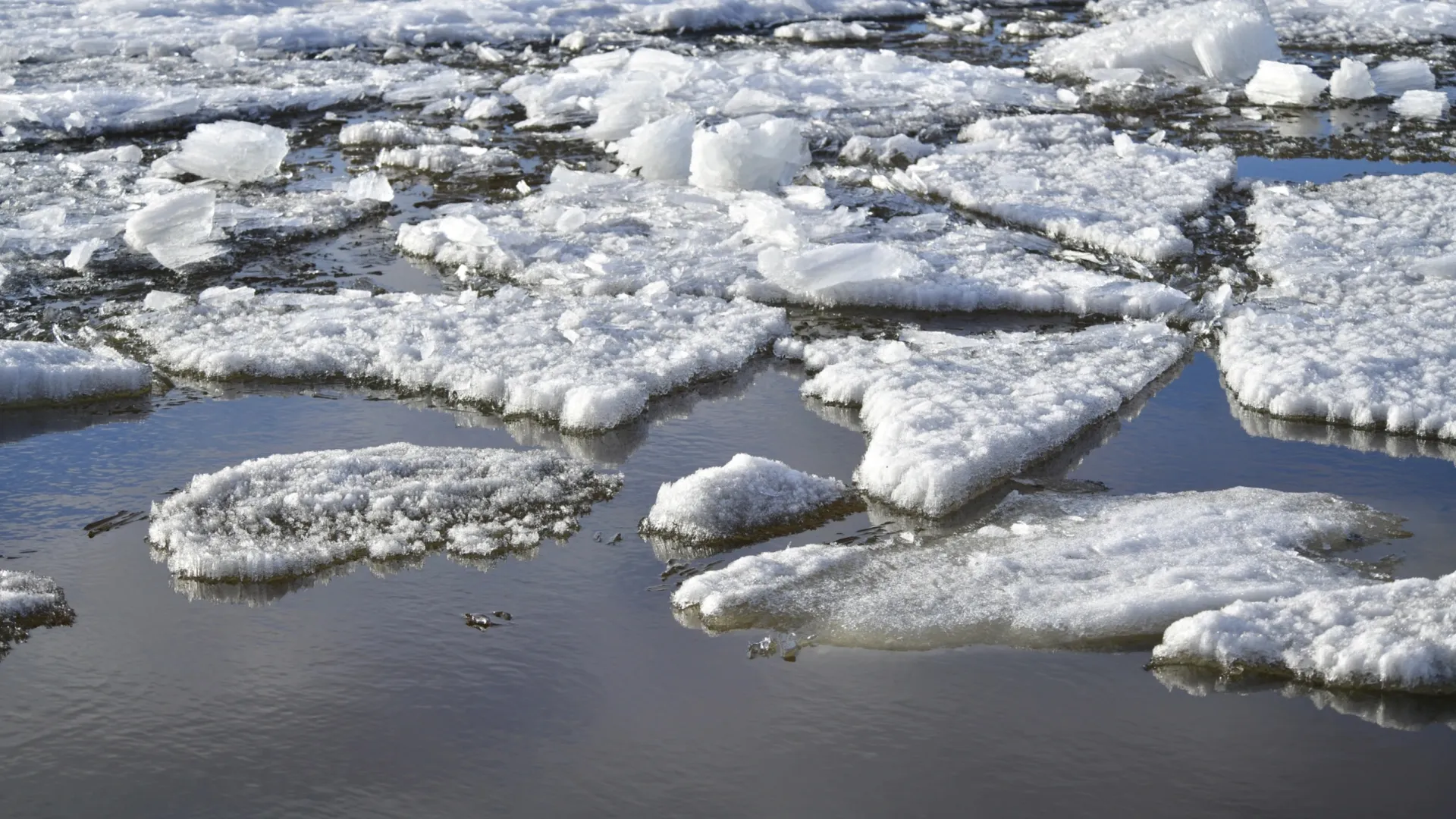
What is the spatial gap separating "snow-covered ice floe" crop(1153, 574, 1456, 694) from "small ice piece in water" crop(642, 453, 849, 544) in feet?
4.60

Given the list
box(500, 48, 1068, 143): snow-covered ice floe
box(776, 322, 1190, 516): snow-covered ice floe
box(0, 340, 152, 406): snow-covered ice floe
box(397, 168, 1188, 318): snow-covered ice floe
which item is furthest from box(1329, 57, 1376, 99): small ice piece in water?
box(0, 340, 152, 406): snow-covered ice floe

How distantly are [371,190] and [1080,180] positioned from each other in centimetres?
444

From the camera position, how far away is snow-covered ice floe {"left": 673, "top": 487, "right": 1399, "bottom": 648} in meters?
4.59

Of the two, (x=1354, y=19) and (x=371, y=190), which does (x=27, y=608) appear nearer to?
(x=371, y=190)

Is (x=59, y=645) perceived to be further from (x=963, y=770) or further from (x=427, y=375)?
(x=963, y=770)

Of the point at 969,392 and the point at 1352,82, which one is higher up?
the point at 1352,82

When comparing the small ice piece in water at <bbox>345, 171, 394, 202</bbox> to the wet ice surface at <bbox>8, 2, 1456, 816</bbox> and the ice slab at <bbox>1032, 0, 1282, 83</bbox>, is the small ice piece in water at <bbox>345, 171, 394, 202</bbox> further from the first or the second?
the ice slab at <bbox>1032, 0, 1282, 83</bbox>

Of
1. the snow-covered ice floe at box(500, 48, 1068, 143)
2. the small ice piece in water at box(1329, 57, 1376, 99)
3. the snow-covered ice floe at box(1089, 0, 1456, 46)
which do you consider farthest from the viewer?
the snow-covered ice floe at box(1089, 0, 1456, 46)

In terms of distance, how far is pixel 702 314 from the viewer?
7.18 meters

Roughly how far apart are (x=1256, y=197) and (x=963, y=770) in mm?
6057

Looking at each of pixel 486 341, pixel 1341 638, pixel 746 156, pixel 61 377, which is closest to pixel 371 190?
pixel 746 156

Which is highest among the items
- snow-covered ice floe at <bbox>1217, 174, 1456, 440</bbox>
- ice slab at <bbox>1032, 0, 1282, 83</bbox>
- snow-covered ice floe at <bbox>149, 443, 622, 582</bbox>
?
ice slab at <bbox>1032, 0, 1282, 83</bbox>

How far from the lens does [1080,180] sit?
9.36m

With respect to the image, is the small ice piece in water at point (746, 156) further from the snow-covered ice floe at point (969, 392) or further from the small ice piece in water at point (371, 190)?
the snow-covered ice floe at point (969, 392)
